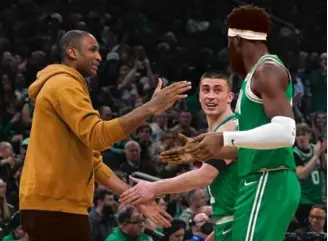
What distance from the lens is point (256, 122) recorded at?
5402 millimetres

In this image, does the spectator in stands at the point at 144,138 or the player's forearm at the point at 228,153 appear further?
the spectator in stands at the point at 144,138

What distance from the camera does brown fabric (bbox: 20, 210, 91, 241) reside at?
586cm

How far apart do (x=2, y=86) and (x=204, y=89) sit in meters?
7.00

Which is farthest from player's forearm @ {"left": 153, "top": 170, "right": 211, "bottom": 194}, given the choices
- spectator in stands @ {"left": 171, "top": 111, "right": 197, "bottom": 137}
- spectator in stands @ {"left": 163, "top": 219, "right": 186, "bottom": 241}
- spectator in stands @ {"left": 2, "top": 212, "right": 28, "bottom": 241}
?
spectator in stands @ {"left": 171, "top": 111, "right": 197, "bottom": 137}

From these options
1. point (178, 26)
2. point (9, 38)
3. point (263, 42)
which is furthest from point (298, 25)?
point (263, 42)

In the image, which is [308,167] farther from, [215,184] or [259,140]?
[259,140]

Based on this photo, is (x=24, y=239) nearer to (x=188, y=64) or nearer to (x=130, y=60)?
(x=130, y=60)

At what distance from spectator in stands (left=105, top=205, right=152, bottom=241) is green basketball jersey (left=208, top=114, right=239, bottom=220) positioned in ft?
7.53

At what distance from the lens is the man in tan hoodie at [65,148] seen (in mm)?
5742

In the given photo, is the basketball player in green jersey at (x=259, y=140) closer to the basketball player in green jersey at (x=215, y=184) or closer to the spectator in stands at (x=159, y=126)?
the basketball player in green jersey at (x=215, y=184)

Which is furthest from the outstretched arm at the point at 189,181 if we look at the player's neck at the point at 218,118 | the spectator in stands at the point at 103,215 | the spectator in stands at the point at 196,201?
the spectator in stands at the point at 196,201

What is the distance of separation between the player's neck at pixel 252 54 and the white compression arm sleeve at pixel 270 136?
49cm

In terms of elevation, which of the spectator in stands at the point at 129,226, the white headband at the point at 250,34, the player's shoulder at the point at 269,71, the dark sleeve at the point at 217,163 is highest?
the white headband at the point at 250,34

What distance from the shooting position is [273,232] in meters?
5.42
